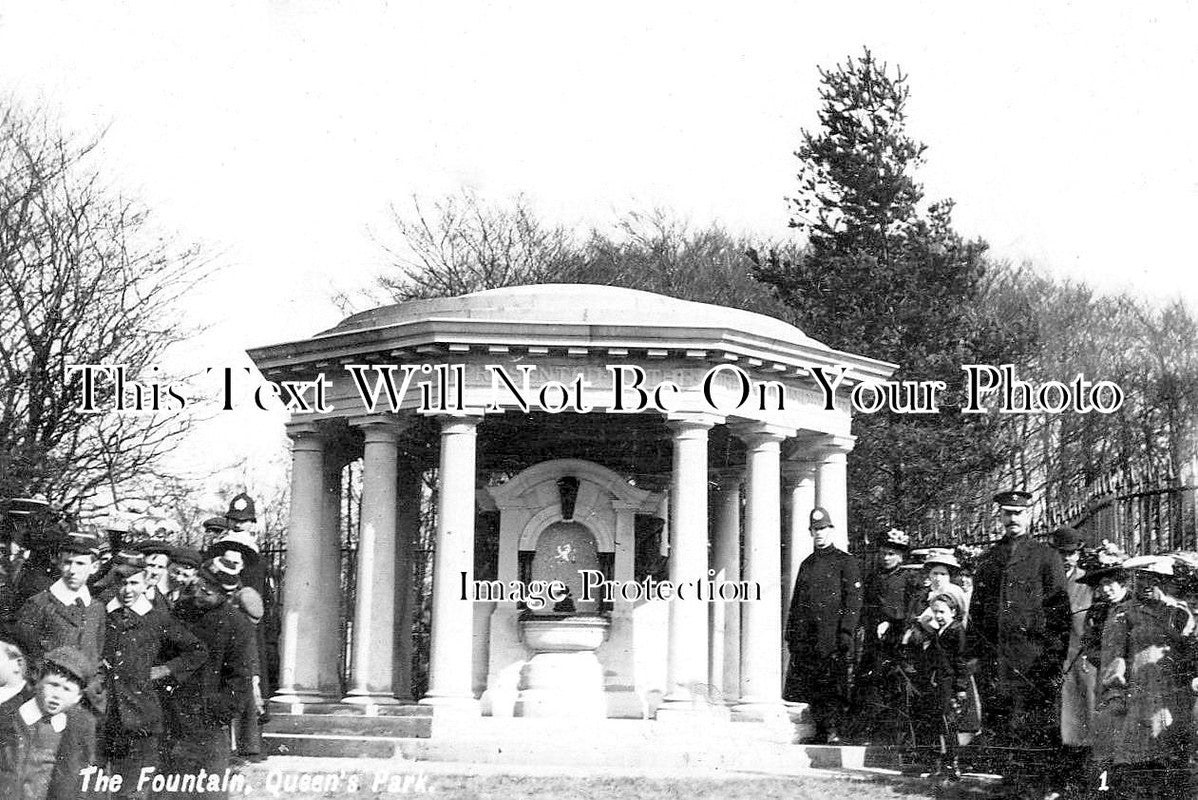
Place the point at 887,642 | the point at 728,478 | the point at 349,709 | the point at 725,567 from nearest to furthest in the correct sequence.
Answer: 1. the point at 887,642
2. the point at 349,709
3. the point at 725,567
4. the point at 728,478

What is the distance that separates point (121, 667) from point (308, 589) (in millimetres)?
7467

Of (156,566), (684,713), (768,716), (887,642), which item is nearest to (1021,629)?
(887,642)

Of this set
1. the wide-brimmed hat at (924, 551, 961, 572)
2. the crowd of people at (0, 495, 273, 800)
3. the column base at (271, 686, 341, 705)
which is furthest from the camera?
the column base at (271, 686, 341, 705)

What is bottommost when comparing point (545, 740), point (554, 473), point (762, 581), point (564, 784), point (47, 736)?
point (564, 784)

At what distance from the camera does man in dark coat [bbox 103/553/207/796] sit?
11.7m

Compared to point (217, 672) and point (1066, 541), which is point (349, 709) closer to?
point (217, 672)

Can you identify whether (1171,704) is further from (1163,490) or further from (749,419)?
(749,419)

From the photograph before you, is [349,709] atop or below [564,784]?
atop

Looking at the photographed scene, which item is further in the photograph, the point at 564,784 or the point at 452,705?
the point at 452,705

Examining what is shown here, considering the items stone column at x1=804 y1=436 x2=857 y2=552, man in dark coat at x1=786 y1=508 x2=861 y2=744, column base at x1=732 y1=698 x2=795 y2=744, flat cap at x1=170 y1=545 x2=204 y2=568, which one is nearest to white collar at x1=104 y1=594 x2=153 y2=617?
flat cap at x1=170 y1=545 x2=204 y2=568

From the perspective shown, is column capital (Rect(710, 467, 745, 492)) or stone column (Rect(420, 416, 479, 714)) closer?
stone column (Rect(420, 416, 479, 714))

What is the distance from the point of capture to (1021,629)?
1346 centimetres

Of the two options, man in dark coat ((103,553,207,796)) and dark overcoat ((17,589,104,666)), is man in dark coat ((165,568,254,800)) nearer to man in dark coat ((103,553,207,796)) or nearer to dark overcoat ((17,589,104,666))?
man in dark coat ((103,553,207,796))

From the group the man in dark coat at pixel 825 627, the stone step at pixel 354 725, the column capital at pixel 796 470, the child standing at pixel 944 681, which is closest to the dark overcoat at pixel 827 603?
the man in dark coat at pixel 825 627
